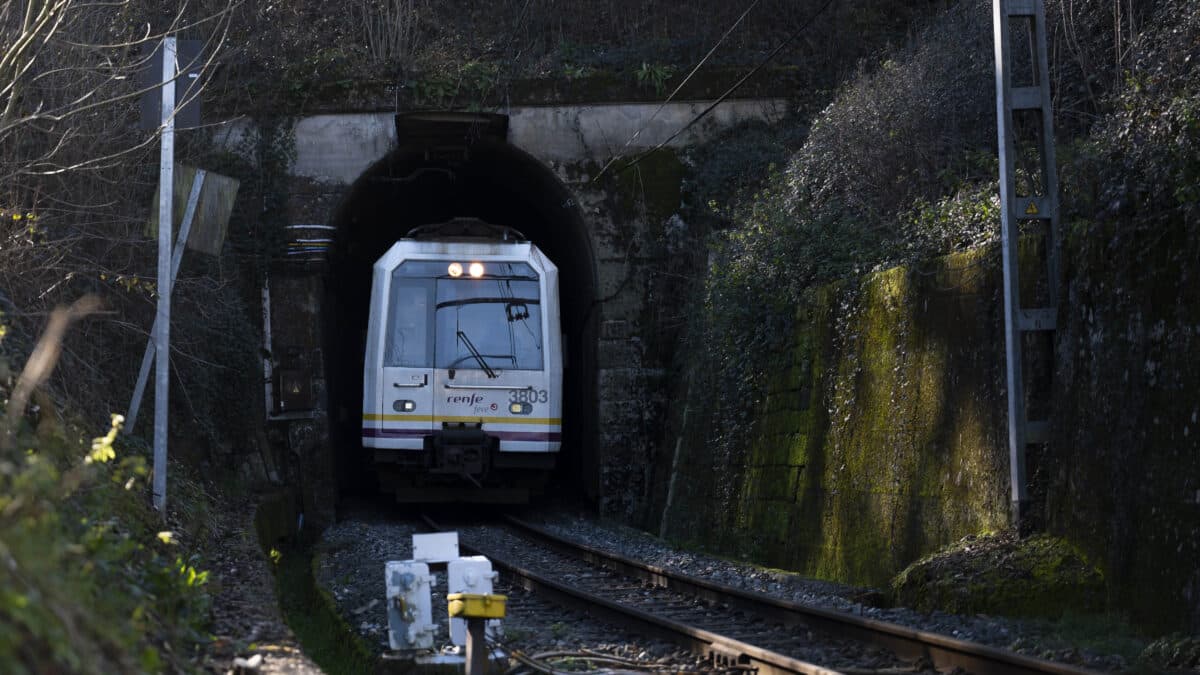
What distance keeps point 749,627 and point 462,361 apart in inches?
292

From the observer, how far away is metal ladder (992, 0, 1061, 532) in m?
7.61

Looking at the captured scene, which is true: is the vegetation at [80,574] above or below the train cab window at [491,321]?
below

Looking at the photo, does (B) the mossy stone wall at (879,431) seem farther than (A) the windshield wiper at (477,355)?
No

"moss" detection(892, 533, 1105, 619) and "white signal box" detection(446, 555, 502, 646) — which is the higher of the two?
"white signal box" detection(446, 555, 502, 646)

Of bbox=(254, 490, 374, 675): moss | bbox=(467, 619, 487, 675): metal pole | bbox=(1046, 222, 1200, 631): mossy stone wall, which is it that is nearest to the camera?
bbox=(467, 619, 487, 675): metal pole

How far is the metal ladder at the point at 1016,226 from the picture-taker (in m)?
7.61

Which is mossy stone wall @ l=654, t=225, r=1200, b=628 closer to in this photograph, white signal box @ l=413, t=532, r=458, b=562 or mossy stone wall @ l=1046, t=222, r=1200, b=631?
mossy stone wall @ l=1046, t=222, r=1200, b=631

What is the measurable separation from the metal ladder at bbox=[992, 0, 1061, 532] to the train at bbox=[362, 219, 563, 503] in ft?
23.0

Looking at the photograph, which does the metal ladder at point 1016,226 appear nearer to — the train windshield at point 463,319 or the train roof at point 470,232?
the train windshield at point 463,319

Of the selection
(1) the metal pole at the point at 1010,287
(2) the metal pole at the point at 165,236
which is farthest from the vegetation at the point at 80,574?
(1) the metal pole at the point at 1010,287

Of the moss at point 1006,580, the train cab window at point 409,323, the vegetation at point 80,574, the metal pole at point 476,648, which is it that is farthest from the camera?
the train cab window at point 409,323

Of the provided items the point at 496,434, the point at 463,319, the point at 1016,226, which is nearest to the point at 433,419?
the point at 496,434

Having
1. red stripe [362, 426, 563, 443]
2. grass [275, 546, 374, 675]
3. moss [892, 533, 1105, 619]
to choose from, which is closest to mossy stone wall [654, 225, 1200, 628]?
moss [892, 533, 1105, 619]

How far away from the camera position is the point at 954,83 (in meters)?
11.6
